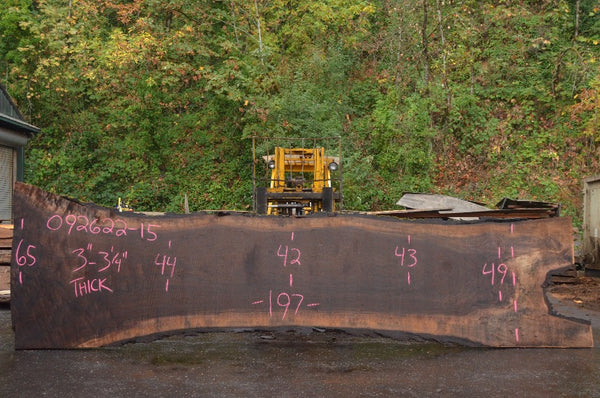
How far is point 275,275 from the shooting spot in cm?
608

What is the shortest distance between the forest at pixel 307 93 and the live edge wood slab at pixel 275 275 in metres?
13.9

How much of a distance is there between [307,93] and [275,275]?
16.0 metres

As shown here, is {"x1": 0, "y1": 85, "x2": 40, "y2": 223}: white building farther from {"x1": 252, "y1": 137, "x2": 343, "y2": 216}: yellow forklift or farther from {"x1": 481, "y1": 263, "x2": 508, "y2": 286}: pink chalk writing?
{"x1": 481, "y1": 263, "x2": 508, "y2": 286}: pink chalk writing

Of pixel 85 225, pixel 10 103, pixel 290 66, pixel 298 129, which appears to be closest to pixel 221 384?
pixel 85 225

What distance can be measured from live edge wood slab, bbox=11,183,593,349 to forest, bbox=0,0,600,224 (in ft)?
45.6

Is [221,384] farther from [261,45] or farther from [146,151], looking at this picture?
[146,151]

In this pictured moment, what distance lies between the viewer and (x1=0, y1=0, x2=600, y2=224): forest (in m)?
20.8

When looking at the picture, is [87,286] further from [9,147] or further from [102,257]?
[9,147]

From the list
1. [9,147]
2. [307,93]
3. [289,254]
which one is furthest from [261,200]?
[9,147]

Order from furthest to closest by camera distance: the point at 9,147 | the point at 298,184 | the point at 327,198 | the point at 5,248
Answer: the point at 9,147 < the point at 298,184 < the point at 327,198 < the point at 5,248

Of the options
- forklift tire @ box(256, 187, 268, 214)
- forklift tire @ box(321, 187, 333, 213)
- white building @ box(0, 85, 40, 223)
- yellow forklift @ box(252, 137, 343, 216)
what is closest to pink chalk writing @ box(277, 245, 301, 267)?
yellow forklift @ box(252, 137, 343, 216)

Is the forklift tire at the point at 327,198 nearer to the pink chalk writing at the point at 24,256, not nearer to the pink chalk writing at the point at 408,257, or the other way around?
the pink chalk writing at the point at 408,257

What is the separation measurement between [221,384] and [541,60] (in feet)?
70.5

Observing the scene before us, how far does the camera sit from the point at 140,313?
5.95 metres
